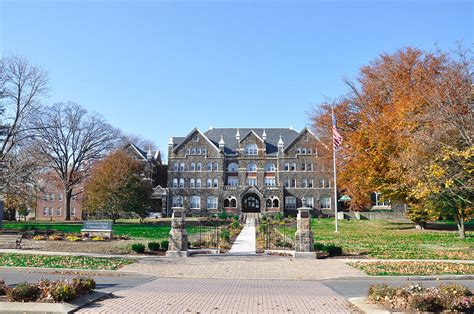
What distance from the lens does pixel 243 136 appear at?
2726 inches

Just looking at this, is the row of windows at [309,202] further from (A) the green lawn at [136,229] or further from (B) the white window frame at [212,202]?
(A) the green lawn at [136,229]

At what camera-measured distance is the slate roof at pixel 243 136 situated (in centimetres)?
6681

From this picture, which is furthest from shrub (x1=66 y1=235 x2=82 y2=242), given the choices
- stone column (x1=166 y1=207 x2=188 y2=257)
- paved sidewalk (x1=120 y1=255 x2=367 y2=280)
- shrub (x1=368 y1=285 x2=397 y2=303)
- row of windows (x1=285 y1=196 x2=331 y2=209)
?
row of windows (x1=285 y1=196 x2=331 y2=209)

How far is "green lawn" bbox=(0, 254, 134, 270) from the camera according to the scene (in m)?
15.7

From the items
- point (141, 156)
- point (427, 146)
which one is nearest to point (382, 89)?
point (427, 146)

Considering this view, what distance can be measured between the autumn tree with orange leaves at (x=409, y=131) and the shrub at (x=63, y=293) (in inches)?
673

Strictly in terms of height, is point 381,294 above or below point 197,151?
below

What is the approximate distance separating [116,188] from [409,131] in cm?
2986

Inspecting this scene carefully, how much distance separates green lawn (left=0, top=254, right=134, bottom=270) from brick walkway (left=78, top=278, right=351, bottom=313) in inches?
155

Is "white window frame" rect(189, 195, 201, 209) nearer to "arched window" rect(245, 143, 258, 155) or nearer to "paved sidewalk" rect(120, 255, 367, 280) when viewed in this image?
"arched window" rect(245, 143, 258, 155)

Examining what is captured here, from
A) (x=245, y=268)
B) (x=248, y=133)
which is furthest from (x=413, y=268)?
(x=248, y=133)

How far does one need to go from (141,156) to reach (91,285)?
56778mm

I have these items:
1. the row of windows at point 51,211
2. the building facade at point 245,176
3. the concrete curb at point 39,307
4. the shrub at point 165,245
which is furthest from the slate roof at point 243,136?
the concrete curb at point 39,307

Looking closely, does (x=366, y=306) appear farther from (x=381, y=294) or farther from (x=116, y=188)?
(x=116, y=188)
